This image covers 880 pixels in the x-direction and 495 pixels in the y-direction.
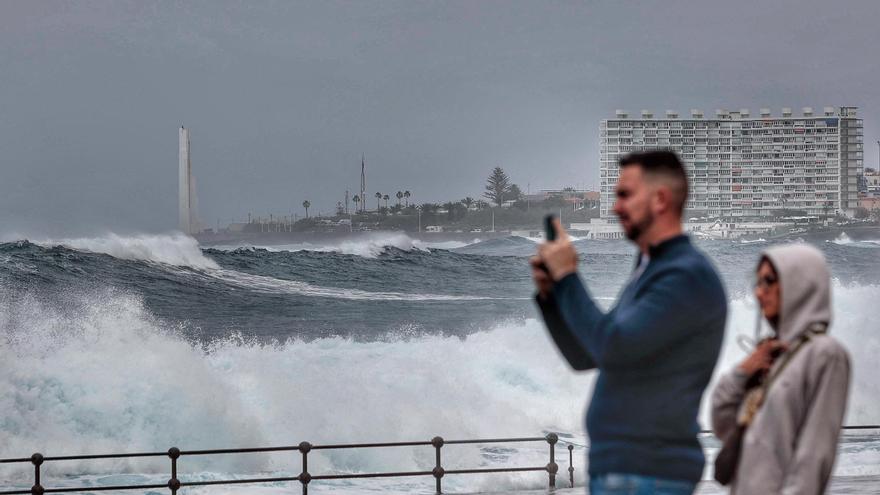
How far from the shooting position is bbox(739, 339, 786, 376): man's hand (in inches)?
88.4

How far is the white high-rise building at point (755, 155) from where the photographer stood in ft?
143

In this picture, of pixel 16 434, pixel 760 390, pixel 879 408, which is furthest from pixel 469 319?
pixel 760 390

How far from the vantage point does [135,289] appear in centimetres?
3719

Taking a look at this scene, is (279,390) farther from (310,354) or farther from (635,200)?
(635,200)

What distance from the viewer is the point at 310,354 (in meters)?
38.4

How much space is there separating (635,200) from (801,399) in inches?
18.4

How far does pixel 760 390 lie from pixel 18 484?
68.2 ft

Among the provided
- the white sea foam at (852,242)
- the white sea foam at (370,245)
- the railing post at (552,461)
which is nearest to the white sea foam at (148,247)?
the white sea foam at (370,245)

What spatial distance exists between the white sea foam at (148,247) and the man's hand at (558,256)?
1489 inches

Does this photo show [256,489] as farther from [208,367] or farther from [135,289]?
[135,289]

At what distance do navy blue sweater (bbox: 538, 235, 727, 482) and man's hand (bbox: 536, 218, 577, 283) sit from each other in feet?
0.06

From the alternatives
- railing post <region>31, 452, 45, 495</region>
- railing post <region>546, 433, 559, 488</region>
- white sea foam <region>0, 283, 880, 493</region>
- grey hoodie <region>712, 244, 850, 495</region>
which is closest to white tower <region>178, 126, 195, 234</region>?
white sea foam <region>0, 283, 880, 493</region>

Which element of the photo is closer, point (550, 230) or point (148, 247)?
point (550, 230)

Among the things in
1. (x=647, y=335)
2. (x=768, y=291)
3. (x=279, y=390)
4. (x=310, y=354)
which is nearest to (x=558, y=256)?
(x=647, y=335)
